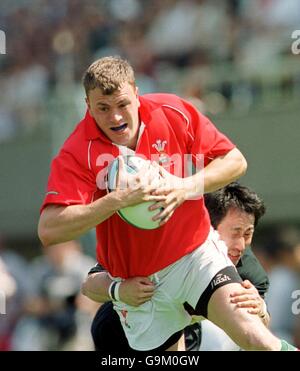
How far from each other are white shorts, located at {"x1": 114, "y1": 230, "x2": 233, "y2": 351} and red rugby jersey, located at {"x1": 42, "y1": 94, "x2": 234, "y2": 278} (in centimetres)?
6

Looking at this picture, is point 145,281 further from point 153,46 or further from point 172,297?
point 153,46

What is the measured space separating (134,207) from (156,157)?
0.40m

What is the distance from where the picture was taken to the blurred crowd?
12938 millimetres

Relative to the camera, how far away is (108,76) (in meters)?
5.78

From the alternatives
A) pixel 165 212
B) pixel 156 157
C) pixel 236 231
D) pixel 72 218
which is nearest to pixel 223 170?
pixel 156 157

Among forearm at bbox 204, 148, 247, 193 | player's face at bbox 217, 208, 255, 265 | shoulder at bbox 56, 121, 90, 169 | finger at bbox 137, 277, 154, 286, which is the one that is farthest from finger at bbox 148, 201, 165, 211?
player's face at bbox 217, 208, 255, 265

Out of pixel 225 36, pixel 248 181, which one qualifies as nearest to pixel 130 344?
pixel 248 181

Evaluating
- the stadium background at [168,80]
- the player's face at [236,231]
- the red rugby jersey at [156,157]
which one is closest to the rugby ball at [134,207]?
the red rugby jersey at [156,157]

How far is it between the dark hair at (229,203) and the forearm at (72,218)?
1185mm

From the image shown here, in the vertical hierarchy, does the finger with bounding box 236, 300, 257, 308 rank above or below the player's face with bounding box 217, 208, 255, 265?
below

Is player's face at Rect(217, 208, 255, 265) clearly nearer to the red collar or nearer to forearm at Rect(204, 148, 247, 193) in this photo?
forearm at Rect(204, 148, 247, 193)

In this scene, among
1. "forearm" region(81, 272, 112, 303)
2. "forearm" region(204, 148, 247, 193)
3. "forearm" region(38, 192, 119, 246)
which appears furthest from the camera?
"forearm" region(81, 272, 112, 303)

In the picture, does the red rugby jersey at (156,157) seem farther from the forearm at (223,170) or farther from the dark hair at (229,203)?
the dark hair at (229,203)

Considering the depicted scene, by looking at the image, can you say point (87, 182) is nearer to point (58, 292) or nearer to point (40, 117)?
point (58, 292)
